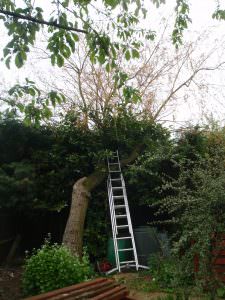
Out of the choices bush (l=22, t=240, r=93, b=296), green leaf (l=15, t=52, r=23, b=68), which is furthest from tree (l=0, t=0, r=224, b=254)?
bush (l=22, t=240, r=93, b=296)

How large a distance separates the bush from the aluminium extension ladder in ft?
6.70

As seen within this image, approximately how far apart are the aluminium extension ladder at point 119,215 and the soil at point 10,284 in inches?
73.9

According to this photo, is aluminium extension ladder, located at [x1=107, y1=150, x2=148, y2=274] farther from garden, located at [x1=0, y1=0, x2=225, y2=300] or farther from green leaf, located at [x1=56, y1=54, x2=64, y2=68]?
green leaf, located at [x1=56, y1=54, x2=64, y2=68]

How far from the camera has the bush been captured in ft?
16.2

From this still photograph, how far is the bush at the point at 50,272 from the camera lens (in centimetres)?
494

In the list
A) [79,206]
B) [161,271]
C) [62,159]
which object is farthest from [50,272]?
[62,159]

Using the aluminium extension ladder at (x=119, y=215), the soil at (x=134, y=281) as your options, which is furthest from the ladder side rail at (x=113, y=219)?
the soil at (x=134, y=281)

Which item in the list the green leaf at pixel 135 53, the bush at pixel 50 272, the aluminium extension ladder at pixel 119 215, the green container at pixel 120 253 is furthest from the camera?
the green container at pixel 120 253

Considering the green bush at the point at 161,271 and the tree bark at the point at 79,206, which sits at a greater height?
the tree bark at the point at 79,206

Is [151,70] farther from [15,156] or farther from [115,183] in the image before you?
[15,156]

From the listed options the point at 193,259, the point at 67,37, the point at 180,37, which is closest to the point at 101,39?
the point at 67,37

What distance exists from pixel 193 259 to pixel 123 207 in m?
4.13

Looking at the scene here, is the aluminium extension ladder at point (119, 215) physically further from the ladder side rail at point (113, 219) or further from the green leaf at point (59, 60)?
the green leaf at point (59, 60)

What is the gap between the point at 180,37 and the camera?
161 inches
